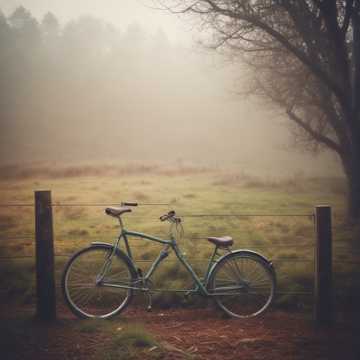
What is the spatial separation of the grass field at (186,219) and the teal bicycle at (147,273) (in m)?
0.53

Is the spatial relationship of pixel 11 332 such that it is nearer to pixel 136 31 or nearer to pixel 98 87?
pixel 98 87

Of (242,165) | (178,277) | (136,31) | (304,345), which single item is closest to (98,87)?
(136,31)

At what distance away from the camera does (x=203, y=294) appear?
4750 mm

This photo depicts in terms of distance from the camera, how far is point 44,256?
449 cm

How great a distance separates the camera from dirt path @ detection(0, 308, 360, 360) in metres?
3.86

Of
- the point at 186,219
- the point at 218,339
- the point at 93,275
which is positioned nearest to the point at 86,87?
the point at 186,219

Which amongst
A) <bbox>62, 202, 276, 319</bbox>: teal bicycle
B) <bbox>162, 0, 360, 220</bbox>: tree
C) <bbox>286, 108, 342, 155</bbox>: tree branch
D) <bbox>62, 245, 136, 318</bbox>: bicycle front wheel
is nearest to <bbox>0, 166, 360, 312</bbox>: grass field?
<bbox>62, 202, 276, 319</bbox>: teal bicycle

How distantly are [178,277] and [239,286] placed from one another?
5.41 ft

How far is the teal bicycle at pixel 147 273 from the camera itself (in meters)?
4.55

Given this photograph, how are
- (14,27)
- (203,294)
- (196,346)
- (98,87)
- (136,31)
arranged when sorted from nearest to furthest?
(196,346) → (203,294) → (14,27) → (98,87) → (136,31)

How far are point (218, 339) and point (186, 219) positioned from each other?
23.1 ft

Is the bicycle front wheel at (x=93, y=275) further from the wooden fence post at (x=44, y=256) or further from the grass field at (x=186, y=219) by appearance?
the grass field at (x=186, y=219)

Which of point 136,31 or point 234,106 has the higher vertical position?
point 136,31

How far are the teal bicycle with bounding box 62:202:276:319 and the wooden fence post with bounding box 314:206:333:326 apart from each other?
1.83 feet
